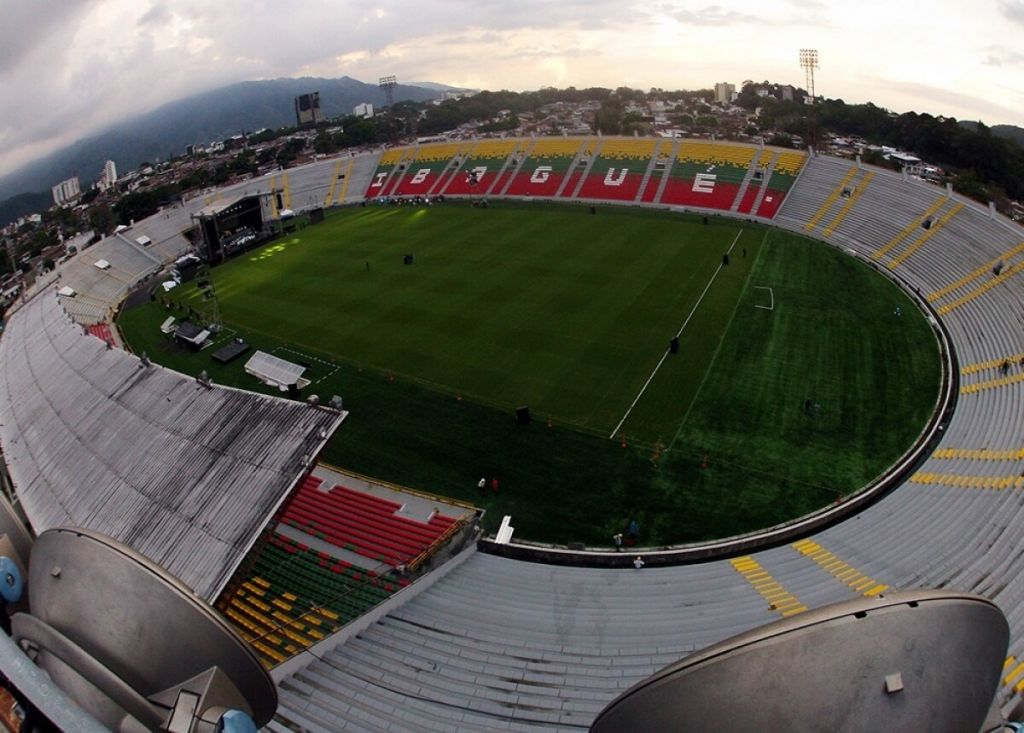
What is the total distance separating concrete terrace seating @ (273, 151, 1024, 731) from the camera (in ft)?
47.1

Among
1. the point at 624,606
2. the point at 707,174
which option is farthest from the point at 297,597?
the point at 707,174

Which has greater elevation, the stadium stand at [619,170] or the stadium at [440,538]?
the stadium stand at [619,170]

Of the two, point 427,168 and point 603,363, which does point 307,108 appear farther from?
point 603,363

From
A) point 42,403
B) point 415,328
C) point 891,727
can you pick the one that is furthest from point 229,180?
point 891,727

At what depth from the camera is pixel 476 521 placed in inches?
854

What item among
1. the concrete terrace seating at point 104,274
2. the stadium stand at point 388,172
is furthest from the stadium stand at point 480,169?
the concrete terrace seating at point 104,274

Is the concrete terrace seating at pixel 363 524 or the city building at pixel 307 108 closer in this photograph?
the concrete terrace seating at pixel 363 524

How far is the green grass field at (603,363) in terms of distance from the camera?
24.0 metres

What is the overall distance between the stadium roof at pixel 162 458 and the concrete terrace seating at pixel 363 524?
4.05 m

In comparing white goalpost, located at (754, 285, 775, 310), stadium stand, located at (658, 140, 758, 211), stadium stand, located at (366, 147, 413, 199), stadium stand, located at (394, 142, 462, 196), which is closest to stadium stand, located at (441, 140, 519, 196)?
stadium stand, located at (394, 142, 462, 196)

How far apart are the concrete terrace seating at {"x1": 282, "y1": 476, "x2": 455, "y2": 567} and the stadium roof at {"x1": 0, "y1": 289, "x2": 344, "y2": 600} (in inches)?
160

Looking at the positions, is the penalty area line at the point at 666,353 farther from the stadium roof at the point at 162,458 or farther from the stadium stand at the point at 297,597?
the stadium roof at the point at 162,458

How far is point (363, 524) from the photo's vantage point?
2275 cm

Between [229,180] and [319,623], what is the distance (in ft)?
286
